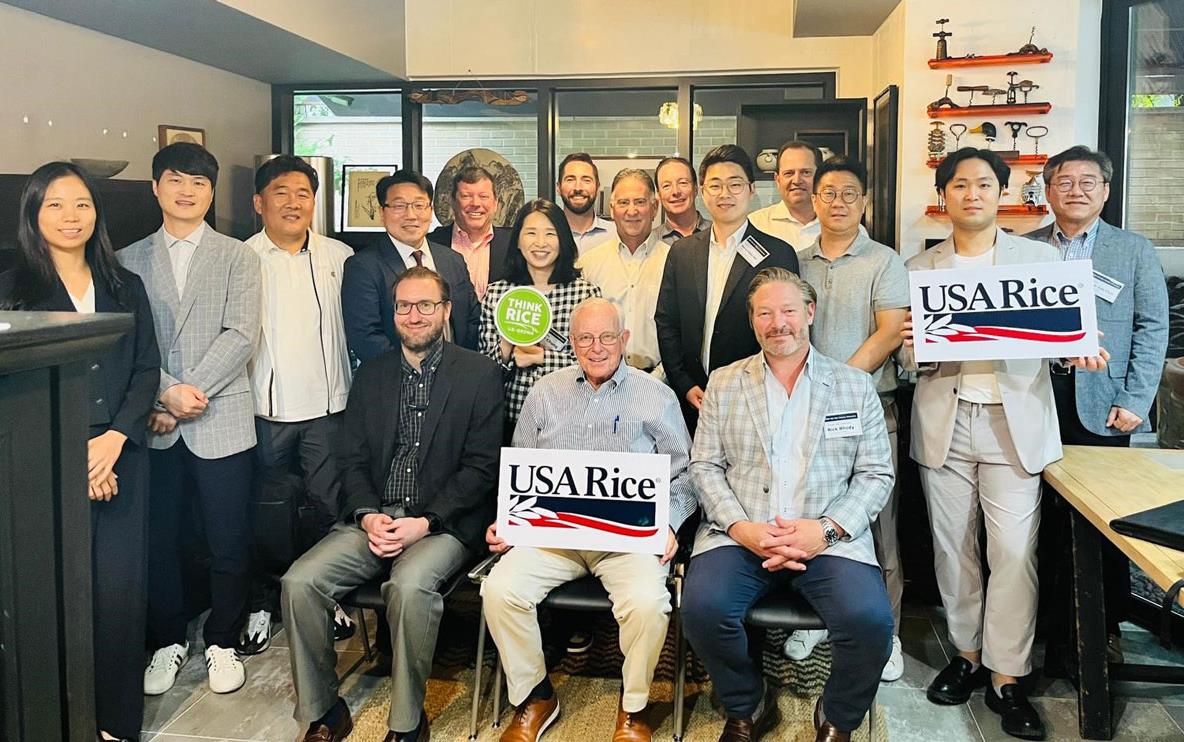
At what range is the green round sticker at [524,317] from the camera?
9.72ft

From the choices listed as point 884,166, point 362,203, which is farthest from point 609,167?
point 884,166

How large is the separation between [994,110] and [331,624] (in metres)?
3.51

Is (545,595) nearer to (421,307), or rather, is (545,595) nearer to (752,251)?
(421,307)

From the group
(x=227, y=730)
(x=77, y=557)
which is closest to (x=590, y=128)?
(x=227, y=730)

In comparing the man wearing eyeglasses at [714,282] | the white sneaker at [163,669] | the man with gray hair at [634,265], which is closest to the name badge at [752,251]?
the man wearing eyeglasses at [714,282]

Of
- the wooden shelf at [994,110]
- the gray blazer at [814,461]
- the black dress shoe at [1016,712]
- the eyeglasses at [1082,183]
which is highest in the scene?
the wooden shelf at [994,110]

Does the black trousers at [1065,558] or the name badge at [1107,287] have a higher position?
the name badge at [1107,287]

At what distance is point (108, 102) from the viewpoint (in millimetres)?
4078

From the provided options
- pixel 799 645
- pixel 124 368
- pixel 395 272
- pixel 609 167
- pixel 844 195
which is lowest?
pixel 799 645

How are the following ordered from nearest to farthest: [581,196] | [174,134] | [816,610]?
[816,610], [581,196], [174,134]

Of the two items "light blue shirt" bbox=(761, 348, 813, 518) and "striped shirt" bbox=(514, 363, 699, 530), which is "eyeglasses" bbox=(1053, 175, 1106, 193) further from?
"striped shirt" bbox=(514, 363, 699, 530)

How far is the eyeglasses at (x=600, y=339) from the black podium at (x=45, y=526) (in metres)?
1.57

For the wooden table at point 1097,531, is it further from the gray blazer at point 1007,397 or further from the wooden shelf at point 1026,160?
the wooden shelf at point 1026,160

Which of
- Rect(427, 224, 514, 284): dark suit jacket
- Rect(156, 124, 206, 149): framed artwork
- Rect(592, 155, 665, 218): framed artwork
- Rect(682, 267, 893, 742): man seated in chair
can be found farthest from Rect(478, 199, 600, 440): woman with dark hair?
Rect(592, 155, 665, 218): framed artwork
